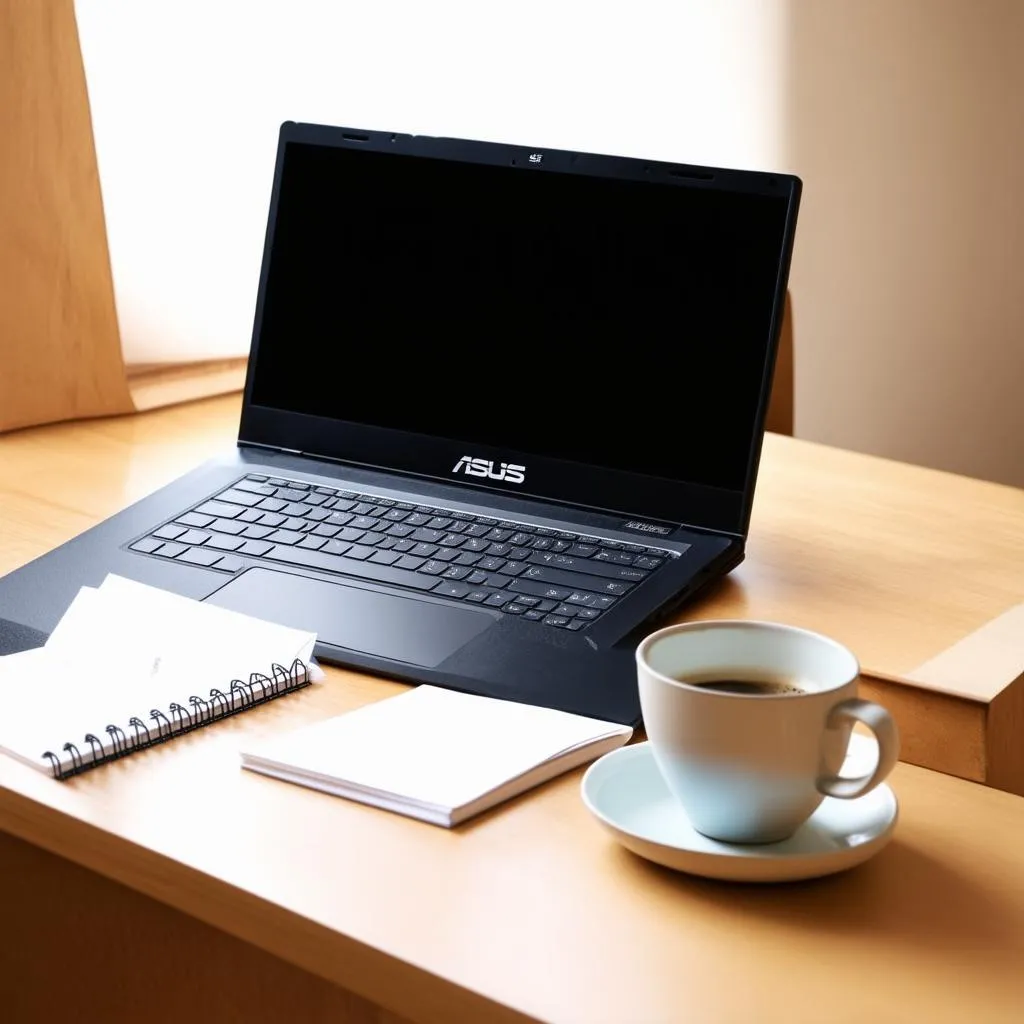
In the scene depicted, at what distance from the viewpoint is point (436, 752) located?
73 centimetres

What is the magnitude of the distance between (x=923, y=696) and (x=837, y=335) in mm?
1585

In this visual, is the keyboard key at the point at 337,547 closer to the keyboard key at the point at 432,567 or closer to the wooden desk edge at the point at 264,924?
the keyboard key at the point at 432,567

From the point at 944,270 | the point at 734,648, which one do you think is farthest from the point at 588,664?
the point at 944,270

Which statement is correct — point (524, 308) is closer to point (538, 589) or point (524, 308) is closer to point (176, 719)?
point (538, 589)

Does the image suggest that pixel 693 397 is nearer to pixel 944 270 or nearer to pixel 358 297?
pixel 358 297

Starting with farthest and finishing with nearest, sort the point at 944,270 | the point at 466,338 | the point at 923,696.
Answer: the point at 944,270, the point at 466,338, the point at 923,696

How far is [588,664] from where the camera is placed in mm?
818

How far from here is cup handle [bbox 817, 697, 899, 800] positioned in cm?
59

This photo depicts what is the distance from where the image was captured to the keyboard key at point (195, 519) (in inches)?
41.1

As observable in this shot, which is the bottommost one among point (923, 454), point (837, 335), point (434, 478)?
point (923, 454)

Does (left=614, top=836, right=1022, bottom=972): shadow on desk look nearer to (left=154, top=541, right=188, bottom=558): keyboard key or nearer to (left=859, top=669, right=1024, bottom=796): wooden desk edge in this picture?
(left=859, top=669, right=1024, bottom=796): wooden desk edge

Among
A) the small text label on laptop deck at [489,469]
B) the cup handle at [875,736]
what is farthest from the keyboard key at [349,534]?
the cup handle at [875,736]

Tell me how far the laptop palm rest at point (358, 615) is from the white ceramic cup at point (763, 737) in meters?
0.24

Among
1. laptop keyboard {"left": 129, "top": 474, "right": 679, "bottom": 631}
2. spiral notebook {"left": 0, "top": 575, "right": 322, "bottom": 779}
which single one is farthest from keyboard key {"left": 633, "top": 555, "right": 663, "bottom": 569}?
spiral notebook {"left": 0, "top": 575, "right": 322, "bottom": 779}
